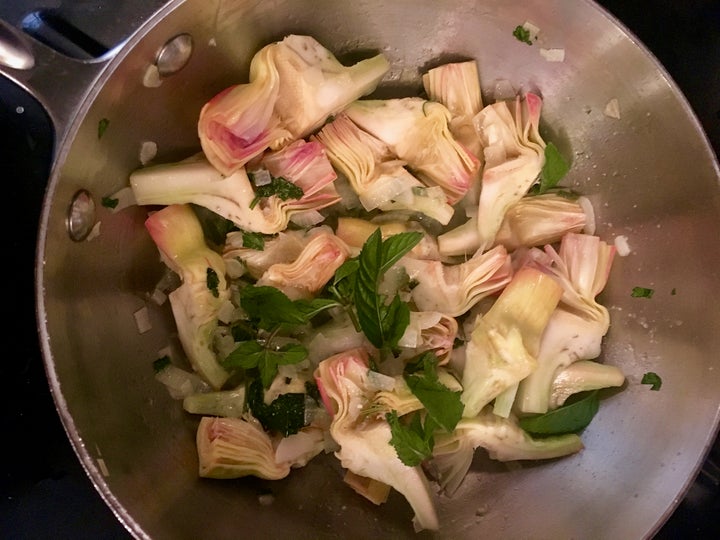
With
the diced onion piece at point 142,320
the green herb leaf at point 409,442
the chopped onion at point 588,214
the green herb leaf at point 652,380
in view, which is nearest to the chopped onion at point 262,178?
the diced onion piece at point 142,320

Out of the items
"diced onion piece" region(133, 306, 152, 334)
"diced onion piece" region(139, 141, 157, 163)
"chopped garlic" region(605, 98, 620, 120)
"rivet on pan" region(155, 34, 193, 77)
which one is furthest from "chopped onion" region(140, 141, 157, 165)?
"chopped garlic" region(605, 98, 620, 120)

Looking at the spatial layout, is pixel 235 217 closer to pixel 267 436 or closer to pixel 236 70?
pixel 236 70

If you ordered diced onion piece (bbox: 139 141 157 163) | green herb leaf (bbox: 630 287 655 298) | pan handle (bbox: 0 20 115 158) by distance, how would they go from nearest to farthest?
pan handle (bbox: 0 20 115 158), diced onion piece (bbox: 139 141 157 163), green herb leaf (bbox: 630 287 655 298)

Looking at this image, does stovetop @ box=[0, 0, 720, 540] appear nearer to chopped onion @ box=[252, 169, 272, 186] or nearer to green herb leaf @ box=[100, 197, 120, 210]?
green herb leaf @ box=[100, 197, 120, 210]

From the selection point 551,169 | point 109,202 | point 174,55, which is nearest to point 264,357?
point 109,202

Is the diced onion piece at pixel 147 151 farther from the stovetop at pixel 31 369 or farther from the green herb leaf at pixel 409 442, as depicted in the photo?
the green herb leaf at pixel 409 442
